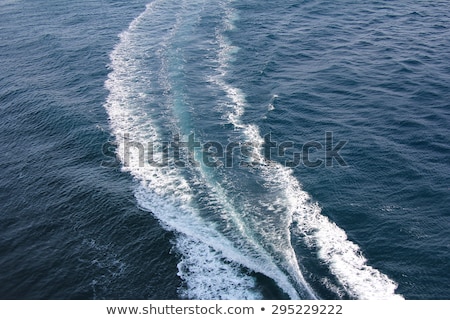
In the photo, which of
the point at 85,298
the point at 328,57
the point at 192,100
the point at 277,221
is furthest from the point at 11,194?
the point at 328,57

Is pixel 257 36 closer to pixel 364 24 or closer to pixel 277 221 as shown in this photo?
pixel 364 24

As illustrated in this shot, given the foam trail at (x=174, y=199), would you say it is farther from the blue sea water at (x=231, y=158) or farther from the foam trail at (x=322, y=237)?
the foam trail at (x=322, y=237)
